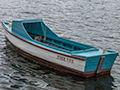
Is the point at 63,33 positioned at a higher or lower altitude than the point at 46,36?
lower

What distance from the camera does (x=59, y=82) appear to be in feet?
47.3

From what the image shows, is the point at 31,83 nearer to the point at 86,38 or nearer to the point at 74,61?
the point at 74,61

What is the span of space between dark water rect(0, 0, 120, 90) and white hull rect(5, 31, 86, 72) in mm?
683

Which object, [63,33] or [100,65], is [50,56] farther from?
[63,33]

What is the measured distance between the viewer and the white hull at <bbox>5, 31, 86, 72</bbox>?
14.4 metres

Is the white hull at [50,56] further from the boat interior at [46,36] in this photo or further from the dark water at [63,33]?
the boat interior at [46,36]

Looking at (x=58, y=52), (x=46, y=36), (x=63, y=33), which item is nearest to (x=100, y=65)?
(x=58, y=52)

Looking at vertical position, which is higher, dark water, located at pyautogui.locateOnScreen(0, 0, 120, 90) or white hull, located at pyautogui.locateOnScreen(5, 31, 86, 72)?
white hull, located at pyautogui.locateOnScreen(5, 31, 86, 72)

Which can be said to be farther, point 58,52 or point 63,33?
point 63,33

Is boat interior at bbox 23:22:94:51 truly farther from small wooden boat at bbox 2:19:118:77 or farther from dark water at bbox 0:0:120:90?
dark water at bbox 0:0:120:90

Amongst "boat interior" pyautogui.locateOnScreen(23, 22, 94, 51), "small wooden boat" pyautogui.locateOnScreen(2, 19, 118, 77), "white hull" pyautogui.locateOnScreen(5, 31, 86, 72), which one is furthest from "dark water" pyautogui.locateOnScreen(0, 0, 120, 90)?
"boat interior" pyautogui.locateOnScreen(23, 22, 94, 51)

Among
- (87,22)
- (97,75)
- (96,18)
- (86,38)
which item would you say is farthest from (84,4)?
(97,75)

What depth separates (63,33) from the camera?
24547 millimetres

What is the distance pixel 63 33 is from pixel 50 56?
923cm
